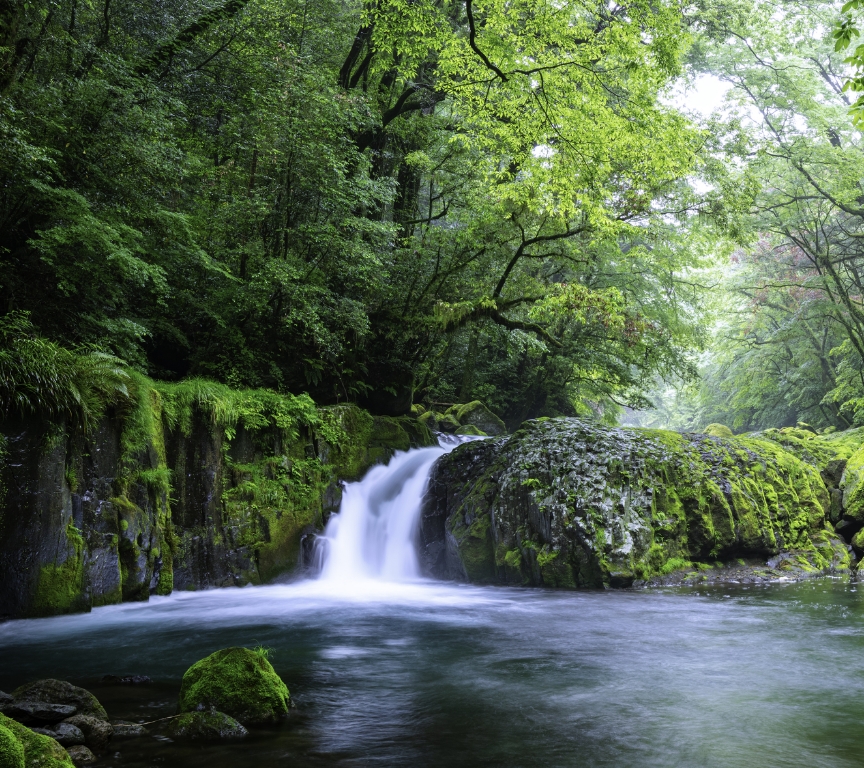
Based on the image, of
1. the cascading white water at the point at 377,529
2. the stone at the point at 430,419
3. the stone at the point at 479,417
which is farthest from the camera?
the stone at the point at 479,417

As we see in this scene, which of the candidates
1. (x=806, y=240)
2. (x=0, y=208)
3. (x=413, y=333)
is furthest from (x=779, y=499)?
(x=0, y=208)

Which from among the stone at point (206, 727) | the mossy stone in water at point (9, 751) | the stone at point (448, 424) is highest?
the stone at point (448, 424)

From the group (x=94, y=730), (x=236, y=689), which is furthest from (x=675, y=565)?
(x=94, y=730)

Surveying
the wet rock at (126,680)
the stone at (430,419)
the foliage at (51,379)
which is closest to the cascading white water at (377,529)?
the stone at (430,419)

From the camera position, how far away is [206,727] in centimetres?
381

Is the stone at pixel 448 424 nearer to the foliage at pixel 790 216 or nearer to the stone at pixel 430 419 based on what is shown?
the stone at pixel 430 419

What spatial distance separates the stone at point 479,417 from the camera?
57.0ft

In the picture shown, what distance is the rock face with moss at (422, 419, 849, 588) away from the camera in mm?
9844

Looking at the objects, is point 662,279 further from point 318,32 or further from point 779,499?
point 318,32

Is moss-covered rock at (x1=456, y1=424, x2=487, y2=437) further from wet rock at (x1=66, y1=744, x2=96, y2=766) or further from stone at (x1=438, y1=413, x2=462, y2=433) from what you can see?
wet rock at (x1=66, y1=744, x2=96, y2=766)

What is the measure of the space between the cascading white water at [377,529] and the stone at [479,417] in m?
4.63

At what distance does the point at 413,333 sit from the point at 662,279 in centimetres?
788

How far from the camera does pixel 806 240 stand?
20.1 m

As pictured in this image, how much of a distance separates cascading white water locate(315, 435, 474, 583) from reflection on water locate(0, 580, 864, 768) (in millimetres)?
1614
